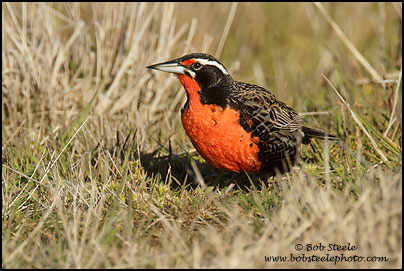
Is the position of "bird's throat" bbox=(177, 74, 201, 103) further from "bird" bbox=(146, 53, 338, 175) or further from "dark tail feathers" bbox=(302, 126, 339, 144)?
"dark tail feathers" bbox=(302, 126, 339, 144)

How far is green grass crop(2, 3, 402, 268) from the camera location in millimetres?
3098

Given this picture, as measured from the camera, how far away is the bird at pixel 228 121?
426 centimetres

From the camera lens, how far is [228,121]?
4254mm

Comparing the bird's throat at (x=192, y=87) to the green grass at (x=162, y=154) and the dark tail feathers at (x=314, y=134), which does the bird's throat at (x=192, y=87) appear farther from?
the dark tail feathers at (x=314, y=134)

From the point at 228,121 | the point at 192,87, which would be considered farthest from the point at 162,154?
the point at 228,121

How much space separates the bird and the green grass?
20cm

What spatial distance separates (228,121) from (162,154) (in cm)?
128

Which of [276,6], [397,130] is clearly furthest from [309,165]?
[276,6]

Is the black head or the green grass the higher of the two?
the black head

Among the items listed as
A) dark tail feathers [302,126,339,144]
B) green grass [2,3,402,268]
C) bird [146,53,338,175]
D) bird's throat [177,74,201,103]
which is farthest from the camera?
dark tail feathers [302,126,339,144]

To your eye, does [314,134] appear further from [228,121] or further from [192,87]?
[192,87]

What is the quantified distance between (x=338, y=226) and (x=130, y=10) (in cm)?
411

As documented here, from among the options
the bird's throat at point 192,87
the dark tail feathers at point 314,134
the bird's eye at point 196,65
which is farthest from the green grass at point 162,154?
the bird's eye at point 196,65

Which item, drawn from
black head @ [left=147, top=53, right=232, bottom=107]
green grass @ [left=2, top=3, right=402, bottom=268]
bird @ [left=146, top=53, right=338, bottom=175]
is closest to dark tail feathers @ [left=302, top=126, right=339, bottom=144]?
green grass @ [left=2, top=3, right=402, bottom=268]
